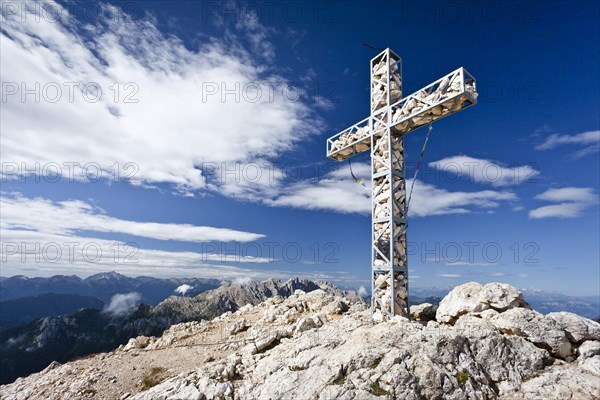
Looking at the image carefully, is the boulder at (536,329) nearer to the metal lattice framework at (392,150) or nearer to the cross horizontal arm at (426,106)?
the metal lattice framework at (392,150)

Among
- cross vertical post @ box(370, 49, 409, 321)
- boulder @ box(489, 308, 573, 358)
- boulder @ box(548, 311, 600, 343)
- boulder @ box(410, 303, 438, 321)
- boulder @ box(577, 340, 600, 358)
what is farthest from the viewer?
boulder @ box(410, 303, 438, 321)

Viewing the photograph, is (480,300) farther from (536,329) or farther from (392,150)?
(392,150)

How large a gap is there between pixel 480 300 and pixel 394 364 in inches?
247

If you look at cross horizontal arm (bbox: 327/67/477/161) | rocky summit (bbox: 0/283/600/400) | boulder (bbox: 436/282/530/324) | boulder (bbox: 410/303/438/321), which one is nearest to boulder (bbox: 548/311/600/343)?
rocky summit (bbox: 0/283/600/400)

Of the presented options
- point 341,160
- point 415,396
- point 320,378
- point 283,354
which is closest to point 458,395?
point 415,396

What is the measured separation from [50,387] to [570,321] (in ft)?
71.1

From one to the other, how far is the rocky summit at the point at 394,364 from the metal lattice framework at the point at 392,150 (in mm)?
1963

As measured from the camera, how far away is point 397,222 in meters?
15.2

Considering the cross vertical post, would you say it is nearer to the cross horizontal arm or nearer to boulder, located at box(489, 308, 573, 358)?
the cross horizontal arm

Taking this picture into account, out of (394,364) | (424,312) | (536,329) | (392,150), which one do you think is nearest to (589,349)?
(536,329)

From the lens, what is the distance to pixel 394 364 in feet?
30.3

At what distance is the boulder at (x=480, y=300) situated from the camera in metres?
12.8

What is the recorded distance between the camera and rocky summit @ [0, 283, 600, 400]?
29.3 feet

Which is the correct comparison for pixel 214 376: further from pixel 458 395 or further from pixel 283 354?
pixel 458 395
